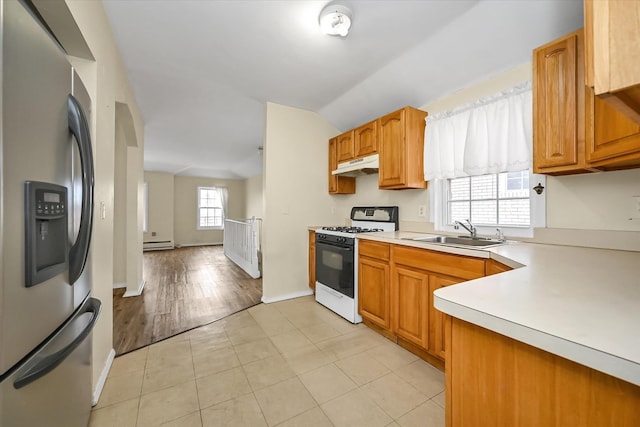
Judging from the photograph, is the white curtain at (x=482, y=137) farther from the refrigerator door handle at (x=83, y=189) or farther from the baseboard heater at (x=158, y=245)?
the baseboard heater at (x=158, y=245)

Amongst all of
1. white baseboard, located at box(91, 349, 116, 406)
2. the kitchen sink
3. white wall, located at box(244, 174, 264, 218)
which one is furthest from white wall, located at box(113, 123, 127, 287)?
white wall, located at box(244, 174, 264, 218)

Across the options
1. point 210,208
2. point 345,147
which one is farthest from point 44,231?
point 210,208

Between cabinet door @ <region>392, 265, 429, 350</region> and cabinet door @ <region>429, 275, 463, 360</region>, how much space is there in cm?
3

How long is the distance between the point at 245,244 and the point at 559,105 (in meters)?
4.61

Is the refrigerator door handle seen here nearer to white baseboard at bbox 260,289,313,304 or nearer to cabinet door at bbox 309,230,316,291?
white baseboard at bbox 260,289,313,304

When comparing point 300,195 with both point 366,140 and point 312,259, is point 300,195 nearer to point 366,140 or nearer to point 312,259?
point 312,259

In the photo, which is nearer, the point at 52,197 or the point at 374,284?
the point at 52,197

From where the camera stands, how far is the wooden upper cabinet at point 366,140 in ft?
9.33

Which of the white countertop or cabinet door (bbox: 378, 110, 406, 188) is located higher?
cabinet door (bbox: 378, 110, 406, 188)

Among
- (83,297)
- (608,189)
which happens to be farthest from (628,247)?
(83,297)

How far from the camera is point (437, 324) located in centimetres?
180

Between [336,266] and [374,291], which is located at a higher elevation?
[336,266]

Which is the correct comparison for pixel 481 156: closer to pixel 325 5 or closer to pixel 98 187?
pixel 325 5

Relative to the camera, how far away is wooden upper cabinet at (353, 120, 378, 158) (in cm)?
284
